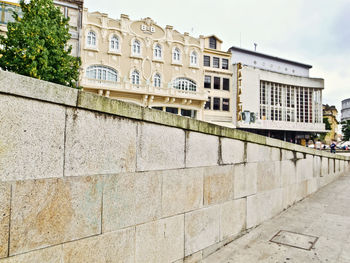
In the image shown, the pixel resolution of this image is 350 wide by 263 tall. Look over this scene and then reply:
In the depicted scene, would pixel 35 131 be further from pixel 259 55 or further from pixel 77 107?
pixel 259 55

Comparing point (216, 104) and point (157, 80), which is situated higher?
point (157, 80)

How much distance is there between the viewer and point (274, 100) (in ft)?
126

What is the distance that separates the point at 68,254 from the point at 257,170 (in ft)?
14.6

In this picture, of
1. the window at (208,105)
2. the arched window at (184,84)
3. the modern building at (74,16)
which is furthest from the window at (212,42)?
the modern building at (74,16)

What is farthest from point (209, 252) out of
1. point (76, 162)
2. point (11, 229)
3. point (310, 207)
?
point (310, 207)

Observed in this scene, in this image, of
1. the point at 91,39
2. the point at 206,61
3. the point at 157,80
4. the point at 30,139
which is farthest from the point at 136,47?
the point at 30,139

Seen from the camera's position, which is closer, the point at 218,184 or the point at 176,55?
the point at 218,184

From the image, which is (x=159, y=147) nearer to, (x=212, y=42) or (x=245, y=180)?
(x=245, y=180)

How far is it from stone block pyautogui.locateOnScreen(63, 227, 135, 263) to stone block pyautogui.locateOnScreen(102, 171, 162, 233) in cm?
10

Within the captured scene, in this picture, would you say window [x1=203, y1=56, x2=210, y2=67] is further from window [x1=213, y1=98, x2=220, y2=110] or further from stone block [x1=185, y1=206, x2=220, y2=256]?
stone block [x1=185, y1=206, x2=220, y2=256]

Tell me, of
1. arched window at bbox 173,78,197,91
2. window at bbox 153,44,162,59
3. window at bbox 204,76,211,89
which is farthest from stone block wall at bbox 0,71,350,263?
window at bbox 204,76,211,89

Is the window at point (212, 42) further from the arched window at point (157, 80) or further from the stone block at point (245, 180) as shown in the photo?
the stone block at point (245, 180)

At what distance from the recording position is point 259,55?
4362 cm

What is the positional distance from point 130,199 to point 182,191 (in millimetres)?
989
